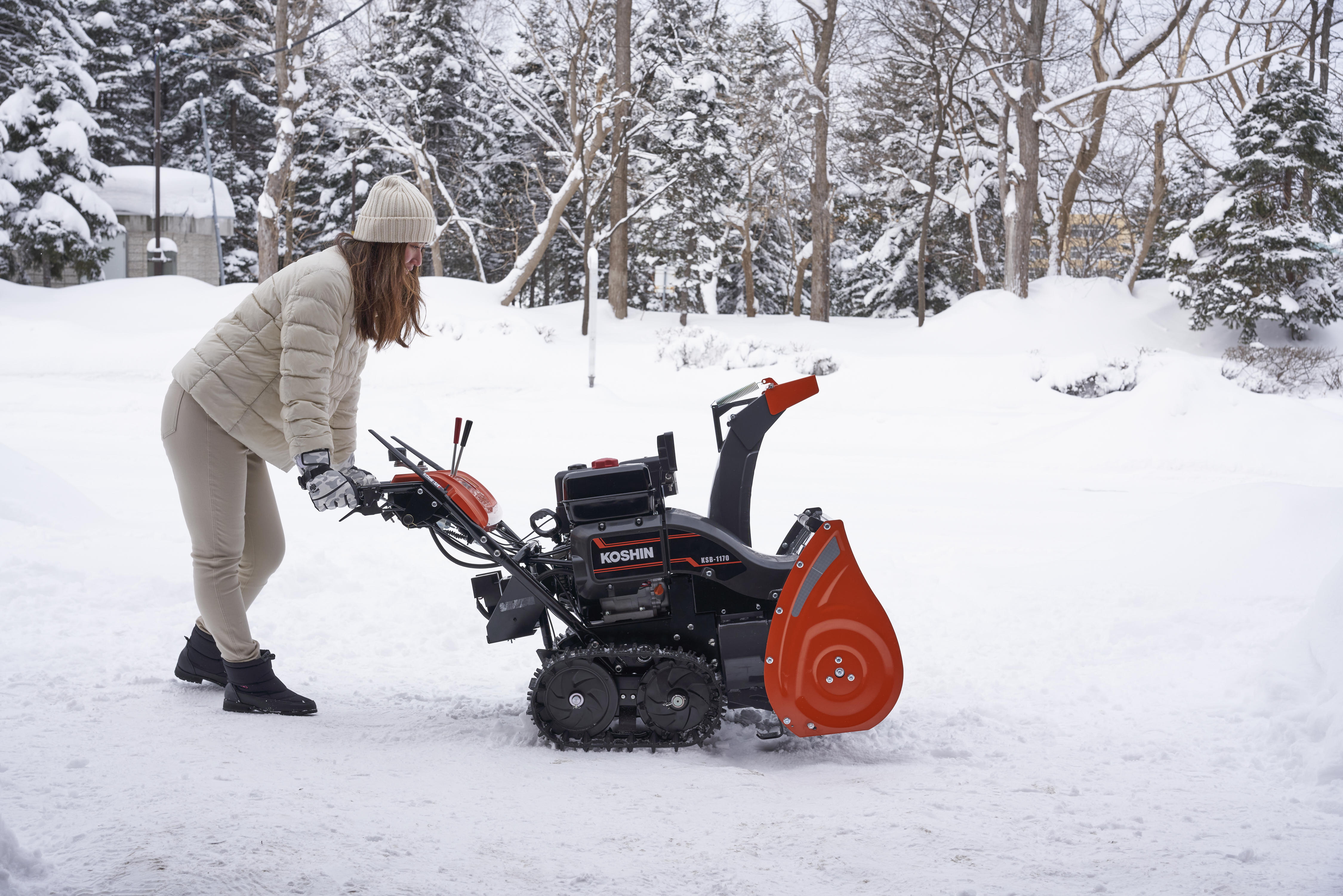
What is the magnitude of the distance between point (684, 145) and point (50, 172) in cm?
1526

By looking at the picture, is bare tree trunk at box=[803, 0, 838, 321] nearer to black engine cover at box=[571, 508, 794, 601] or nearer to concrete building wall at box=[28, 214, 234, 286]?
concrete building wall at box=[28, 214, 234, 286]

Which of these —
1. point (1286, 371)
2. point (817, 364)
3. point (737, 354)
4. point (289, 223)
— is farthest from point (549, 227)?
point (289, 223)

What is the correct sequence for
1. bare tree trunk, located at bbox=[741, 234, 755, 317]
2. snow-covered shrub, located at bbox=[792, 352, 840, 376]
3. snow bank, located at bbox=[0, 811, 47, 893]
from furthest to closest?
bare tree trunk, located at bbox=[741, 234, 755, 317] < snow-covered shrub, located at bbox=[792, 352, 840, 376] < snow bank, located at bbox=[0, 811, 47, 893]

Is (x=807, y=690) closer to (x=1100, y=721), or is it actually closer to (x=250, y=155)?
(x=1100, y=721)

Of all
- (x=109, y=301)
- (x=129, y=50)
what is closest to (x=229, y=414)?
(x=109, y=301)

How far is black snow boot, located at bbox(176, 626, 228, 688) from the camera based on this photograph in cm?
387

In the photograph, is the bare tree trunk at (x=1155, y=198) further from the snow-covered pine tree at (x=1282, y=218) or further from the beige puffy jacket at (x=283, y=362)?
the beige puffy jacket at (x=283, y=362)

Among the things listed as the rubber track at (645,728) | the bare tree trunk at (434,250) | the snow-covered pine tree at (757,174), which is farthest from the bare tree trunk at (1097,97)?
the rubber track at (645,728)

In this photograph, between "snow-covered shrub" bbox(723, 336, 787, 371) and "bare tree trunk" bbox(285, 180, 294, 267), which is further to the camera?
"bare tree trunk" bbox(285, 180, 294, 267)

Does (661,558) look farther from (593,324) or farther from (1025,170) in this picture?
(1025,170)

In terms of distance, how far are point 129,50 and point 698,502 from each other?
34946 millimetres

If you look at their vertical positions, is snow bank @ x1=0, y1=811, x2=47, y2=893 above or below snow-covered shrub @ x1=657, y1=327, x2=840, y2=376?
below

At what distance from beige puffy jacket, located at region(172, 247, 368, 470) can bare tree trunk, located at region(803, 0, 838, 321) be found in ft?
69.6

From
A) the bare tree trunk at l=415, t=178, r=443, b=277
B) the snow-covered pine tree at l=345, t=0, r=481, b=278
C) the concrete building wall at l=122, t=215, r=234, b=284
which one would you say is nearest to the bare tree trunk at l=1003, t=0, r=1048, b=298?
the bare tree trunk at l=415, t=178, r=443, b=277
